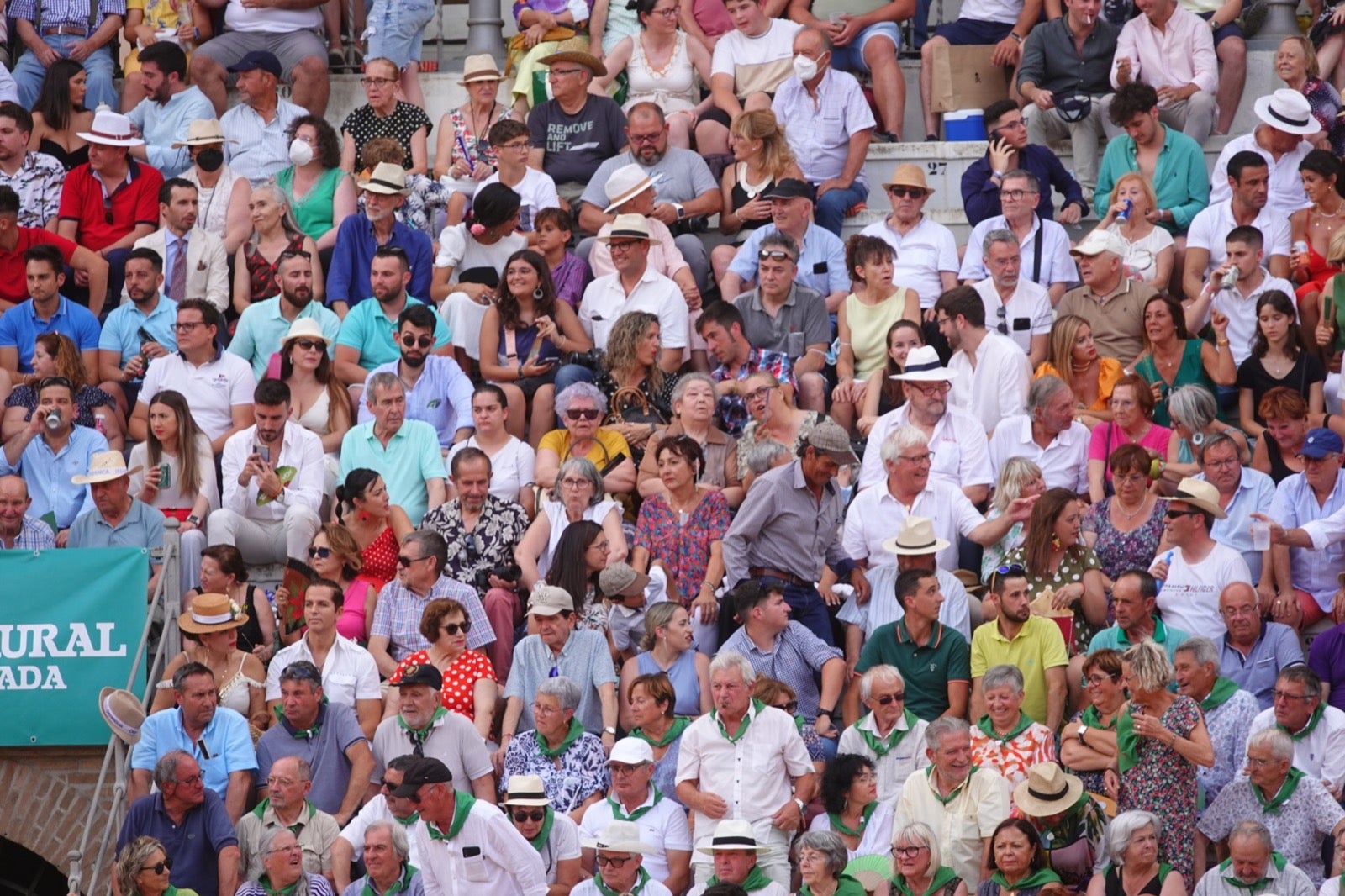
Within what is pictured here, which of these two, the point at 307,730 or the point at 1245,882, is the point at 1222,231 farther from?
the point at 307,730

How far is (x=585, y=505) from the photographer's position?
42.4 feet

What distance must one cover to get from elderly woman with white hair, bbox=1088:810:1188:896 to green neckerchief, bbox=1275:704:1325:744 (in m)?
0.93

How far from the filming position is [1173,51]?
1578cm

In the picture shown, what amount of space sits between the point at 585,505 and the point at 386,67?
14.2 ft

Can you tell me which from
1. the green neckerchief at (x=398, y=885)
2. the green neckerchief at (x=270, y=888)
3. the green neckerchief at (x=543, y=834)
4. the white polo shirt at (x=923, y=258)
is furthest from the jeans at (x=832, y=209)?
the green neckerchief at (x=270, y=888)

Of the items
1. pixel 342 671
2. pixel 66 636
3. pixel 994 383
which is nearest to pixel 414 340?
pixel 342 671

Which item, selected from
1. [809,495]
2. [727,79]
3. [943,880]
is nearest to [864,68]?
[727,79]

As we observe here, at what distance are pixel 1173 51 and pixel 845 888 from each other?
7000mm

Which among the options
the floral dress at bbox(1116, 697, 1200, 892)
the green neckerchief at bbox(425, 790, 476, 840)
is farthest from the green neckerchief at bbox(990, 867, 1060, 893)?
the green neckerchief at bbox(425, 790, 476, 840)

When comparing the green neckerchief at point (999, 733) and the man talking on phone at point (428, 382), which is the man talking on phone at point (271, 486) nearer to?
the man talking on phone at point (428, 382)

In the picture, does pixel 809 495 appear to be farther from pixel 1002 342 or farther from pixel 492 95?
pixel 492 95

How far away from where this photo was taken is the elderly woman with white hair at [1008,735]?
11492mm

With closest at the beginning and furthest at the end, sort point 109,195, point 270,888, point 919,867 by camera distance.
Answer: point 919,867
point 270,888
point 109,195

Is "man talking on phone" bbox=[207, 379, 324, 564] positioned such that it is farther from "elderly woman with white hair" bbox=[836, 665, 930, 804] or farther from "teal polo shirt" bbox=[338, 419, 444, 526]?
"elderly woman with white hair" bbox=[836, 665, 930, 804]
